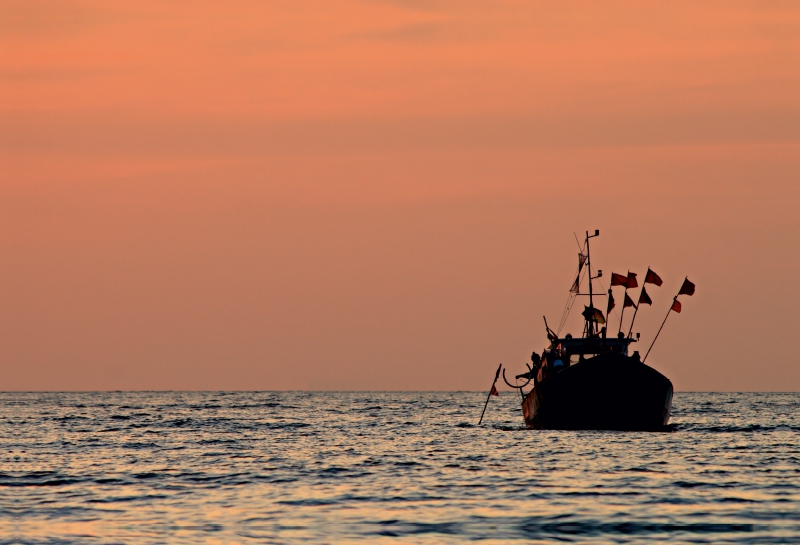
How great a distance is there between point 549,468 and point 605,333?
2375cm

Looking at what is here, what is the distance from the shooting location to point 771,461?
39188mm

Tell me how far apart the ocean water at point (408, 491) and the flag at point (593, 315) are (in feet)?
22.3

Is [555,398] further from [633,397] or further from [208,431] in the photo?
[208,431]

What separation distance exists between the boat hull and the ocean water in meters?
1.72

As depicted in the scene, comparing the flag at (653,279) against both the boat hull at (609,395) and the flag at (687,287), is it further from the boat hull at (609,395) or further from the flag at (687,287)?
the boat hull at (609,395)

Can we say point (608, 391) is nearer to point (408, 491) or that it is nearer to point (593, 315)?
point (593, 315)

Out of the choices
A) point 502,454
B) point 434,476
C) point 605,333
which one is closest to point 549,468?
point 434,476

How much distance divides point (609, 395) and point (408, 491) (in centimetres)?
2529

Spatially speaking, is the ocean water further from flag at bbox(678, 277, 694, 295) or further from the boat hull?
flag at bbox(678, 277, 694, 295)

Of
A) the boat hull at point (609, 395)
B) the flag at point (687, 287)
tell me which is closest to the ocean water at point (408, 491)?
the boat hull at point (609, 395)

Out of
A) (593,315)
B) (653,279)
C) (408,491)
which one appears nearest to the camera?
(408,491)

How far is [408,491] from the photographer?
3003 centimetres

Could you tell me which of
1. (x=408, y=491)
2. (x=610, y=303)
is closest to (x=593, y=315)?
(x=610, y=303)

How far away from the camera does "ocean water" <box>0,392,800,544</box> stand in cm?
2291
